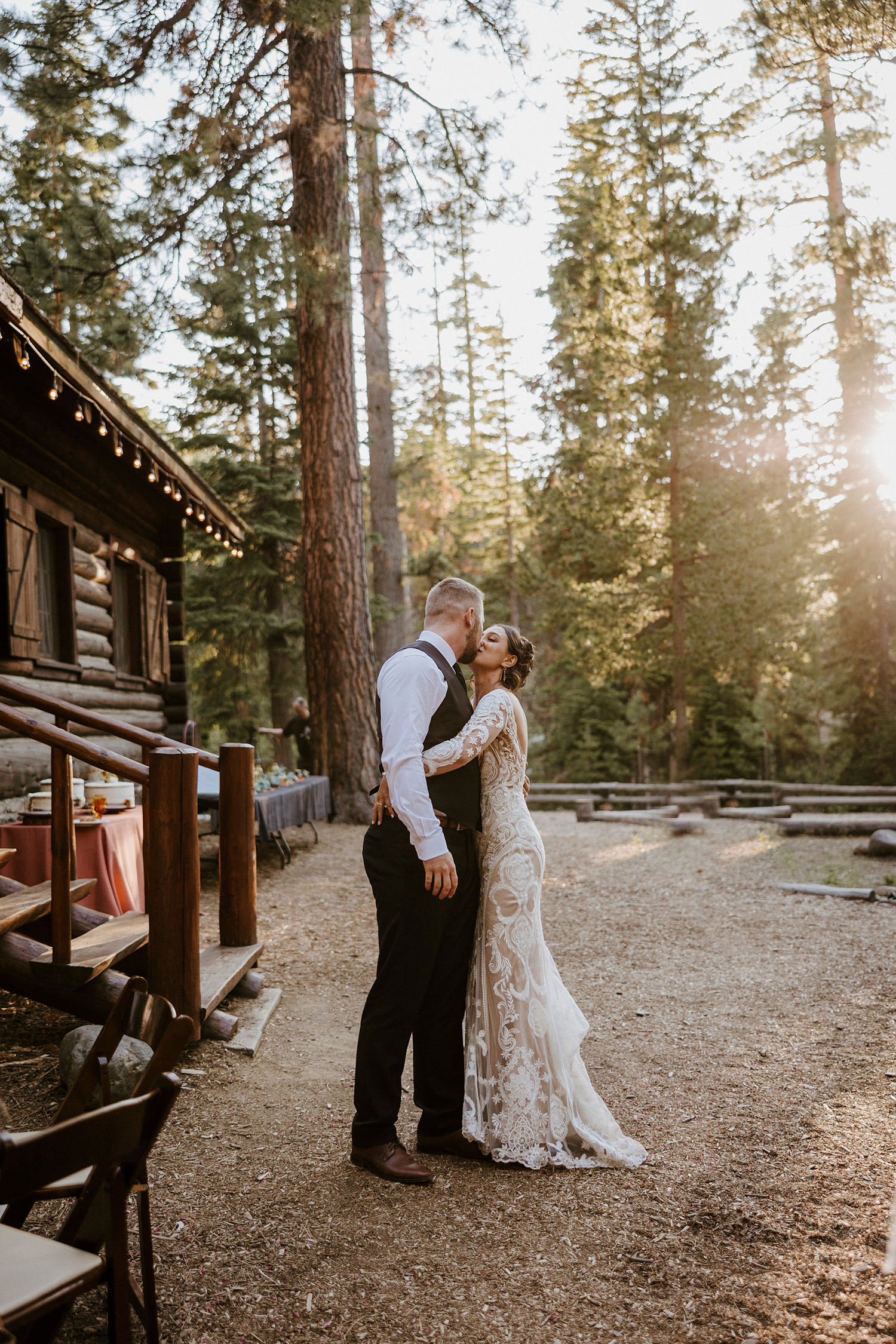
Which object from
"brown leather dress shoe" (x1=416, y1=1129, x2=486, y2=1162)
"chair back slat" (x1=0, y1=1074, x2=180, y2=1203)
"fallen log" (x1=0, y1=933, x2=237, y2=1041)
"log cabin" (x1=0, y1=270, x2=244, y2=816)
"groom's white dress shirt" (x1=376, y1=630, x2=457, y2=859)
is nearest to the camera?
"chair back slat" (x1=0, y1=1074, x2=180, y2=1203)

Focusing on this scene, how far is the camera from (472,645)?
151 inches

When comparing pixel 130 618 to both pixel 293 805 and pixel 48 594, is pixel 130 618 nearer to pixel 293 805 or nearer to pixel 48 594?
pixel 48 594

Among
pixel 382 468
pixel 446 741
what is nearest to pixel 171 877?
pixel 446 741

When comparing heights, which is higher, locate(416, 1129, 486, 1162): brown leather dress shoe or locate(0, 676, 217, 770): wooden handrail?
locate(0, 676, 217, 770): wooden handrail

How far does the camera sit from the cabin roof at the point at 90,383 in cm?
530

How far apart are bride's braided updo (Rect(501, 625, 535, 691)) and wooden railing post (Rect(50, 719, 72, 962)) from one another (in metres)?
1.97

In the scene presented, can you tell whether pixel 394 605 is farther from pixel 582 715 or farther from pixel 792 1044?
pixel 792 1044

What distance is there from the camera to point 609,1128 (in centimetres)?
373

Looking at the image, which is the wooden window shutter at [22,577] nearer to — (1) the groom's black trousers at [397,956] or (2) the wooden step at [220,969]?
(2) the wooden step at [220,969]

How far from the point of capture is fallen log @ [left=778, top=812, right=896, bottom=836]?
12.5 metres

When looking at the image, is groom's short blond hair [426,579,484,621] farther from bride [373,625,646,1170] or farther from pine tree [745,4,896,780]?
pine tree [745,4,896,780]

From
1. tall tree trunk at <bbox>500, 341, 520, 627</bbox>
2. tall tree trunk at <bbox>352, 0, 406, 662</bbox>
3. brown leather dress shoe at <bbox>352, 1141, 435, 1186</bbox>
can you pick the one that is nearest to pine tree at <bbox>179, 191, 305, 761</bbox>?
tall tree trunk at <bbox>352, 0, 406, 662</bbox>

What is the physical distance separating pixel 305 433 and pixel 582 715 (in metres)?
12.7

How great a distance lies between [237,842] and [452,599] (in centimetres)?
242
